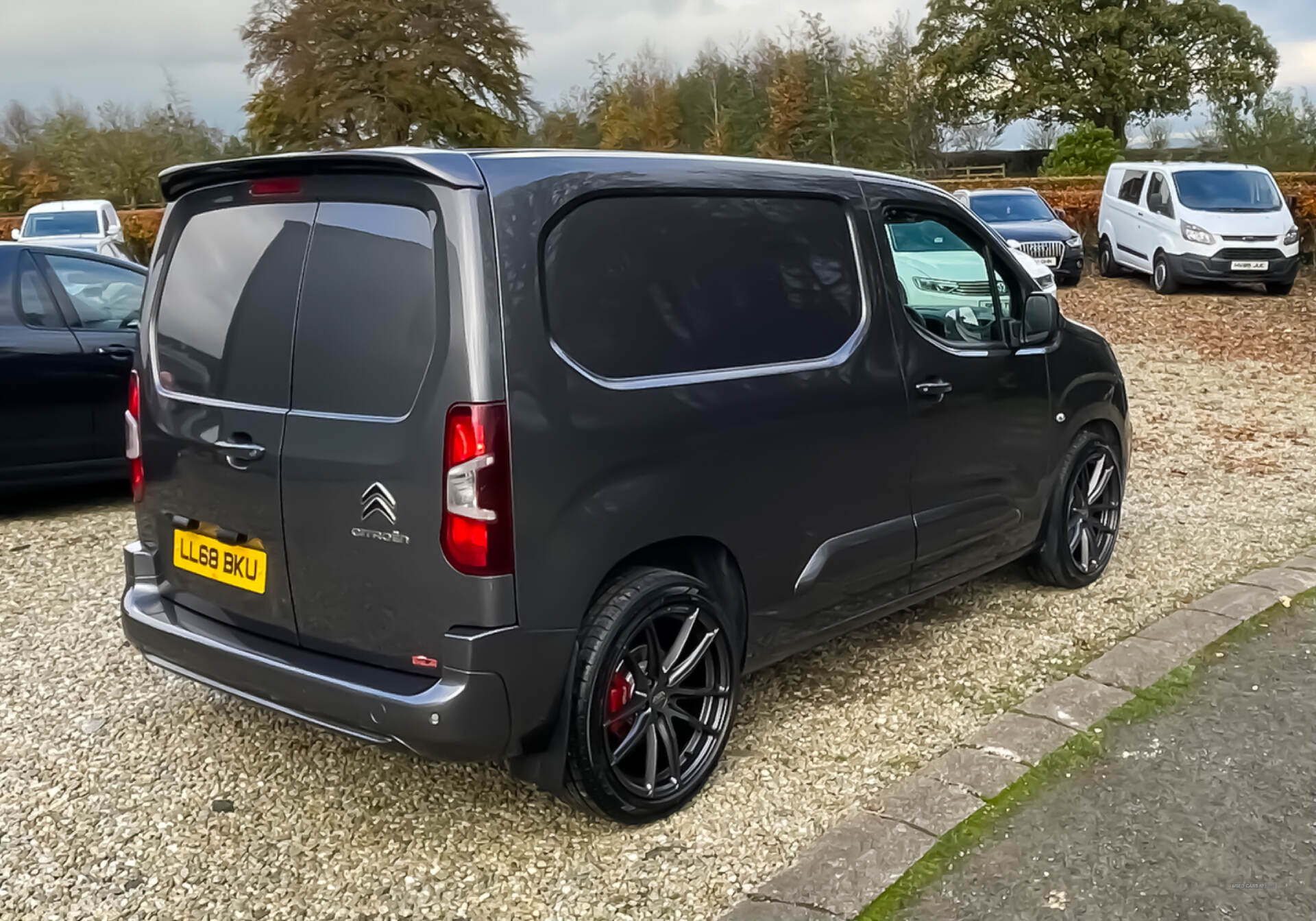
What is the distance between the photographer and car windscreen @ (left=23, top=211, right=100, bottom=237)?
65.4 feet

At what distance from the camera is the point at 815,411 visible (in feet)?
12.9

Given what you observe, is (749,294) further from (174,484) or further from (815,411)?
(174,484)

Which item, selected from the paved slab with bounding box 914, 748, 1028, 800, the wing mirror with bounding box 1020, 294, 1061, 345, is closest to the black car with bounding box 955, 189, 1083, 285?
the wing mirror with bounding box 1020, 294, 1061, 345

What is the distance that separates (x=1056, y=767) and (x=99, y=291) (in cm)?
617

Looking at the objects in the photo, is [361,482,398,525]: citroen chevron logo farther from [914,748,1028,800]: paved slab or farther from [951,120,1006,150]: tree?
[951,120,1006,150]: tree

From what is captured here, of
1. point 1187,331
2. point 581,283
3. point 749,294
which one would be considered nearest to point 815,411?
point 749,294

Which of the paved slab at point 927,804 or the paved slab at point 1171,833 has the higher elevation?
the paved slab at point 927,804

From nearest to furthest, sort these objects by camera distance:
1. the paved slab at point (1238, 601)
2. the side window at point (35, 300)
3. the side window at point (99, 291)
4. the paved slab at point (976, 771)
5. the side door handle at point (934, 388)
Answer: the paved slab at point (976, 771)
the side door handle at point (934, 388)
the paved slab at point (1238, 601)
the side window at point (35, 300)
the side window at point (99, 291)

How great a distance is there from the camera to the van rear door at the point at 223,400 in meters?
3.36

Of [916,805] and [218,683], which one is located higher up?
[218,683]

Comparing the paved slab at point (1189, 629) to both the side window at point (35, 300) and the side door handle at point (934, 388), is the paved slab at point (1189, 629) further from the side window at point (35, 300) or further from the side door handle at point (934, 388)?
the side window at point (35, 300)

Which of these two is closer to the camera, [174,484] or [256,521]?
[256,521]

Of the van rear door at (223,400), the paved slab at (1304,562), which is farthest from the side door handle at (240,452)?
the paved slab at (1304,562)

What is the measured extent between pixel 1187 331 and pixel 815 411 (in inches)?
508
